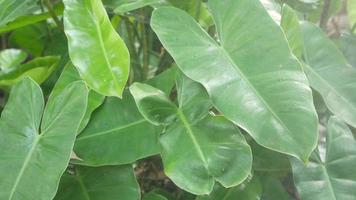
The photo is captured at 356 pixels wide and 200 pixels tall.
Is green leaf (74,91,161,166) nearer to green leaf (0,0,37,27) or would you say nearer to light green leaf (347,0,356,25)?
green leaf (0,0,37,27)

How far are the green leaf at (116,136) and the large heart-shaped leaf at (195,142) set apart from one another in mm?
61

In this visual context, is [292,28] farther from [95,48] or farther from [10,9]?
[10,9]

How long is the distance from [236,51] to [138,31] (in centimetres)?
65

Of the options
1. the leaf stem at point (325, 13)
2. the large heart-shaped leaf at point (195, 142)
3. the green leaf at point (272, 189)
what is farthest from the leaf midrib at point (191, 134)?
the leaf stem at point (325, 13)

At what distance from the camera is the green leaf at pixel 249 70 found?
85 cm

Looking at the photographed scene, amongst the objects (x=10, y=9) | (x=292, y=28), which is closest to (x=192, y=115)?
(x=292, y=28)

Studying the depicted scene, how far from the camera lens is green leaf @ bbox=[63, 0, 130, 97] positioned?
95 cm

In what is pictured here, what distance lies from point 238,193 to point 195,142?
0.17 m

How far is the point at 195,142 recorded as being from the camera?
0.92 metres

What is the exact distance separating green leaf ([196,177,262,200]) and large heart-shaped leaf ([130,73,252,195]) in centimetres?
13

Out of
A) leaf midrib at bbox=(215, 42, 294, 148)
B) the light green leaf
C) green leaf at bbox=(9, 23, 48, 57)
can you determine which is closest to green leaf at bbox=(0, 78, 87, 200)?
leaf midrib at bbox=(215, 42, 294, 148)

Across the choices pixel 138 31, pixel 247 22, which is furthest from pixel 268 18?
pixel 138 31

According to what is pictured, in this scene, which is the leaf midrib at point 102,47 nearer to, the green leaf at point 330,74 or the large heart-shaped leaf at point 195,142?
the large heart-shaped leaf at point 195,142

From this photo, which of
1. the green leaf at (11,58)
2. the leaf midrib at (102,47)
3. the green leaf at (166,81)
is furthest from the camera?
the green leaf at (11,58)
